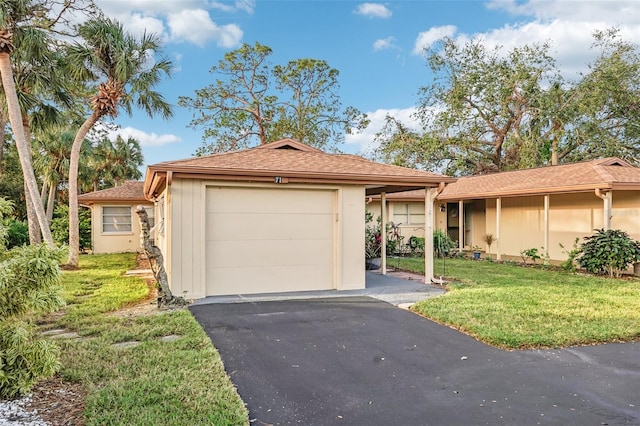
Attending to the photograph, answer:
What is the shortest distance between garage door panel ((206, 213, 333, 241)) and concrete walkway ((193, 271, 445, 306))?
3.85 ft

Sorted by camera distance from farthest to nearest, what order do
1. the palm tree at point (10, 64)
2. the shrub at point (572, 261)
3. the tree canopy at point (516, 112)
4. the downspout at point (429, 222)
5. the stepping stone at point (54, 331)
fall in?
1. the tree canopy at point (516, 112)
2. the shrub at point (572, 261)
3. the palm tree at point (10, 64)
4. the downspout at point (429, 222)
5. the stepping stone at point (54, 331)

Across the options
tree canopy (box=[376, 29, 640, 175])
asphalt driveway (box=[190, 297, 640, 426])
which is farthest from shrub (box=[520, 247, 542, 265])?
tree canopy (box=[376, 29, 640, 175])

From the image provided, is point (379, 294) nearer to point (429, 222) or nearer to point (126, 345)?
point (429, 222)

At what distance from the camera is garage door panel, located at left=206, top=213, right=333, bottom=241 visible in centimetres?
859

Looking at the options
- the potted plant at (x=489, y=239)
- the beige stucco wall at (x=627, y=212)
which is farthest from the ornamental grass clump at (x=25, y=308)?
the potted plant at (x=489, y=239)

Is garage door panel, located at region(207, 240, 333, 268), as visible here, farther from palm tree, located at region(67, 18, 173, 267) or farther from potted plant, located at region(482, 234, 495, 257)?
potted plant, located at region(482, 234, 495, 257)

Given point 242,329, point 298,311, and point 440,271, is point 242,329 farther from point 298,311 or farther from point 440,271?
point 440,271

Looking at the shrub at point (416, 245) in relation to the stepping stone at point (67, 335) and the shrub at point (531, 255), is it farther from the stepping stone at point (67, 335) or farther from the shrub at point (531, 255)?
the stepping stone at point (67, 335)

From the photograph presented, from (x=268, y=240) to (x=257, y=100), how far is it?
20089 mm

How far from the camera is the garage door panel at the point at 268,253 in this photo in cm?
859

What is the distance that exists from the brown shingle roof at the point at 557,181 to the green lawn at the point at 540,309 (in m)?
2.72

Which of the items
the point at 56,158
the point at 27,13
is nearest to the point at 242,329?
the point at 27,13

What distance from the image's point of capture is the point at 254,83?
90.0ft

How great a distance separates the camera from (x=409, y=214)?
19438 mm
